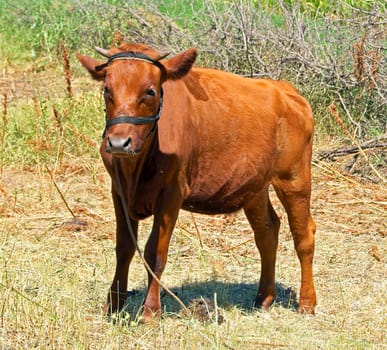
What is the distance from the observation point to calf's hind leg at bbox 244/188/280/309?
747 cm

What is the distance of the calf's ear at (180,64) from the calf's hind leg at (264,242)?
1501mm

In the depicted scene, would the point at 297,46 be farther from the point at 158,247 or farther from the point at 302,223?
the point at 158,247

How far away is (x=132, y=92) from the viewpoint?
5.98m

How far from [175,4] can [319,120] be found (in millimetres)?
3408

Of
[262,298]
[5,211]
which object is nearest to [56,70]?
[5,211]

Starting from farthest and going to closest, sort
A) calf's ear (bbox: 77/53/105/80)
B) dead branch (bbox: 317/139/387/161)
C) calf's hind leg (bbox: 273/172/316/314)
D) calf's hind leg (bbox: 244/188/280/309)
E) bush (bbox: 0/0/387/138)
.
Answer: bush (bbox: 0/0/387/138), dead branch (bbox: 317/139/387/161), calf's hind leg (bbox: 244/188/280/309), calf's hind leg (bbox: 273/172/316/314), calf's ear (bbox: 77/53/105/80)

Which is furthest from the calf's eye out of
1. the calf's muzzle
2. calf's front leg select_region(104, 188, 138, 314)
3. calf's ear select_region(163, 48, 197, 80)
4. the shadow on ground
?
the shadow on ground

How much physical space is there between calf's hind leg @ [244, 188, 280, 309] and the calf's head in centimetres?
158

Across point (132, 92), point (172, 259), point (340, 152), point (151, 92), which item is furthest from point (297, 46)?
point (132, 92)

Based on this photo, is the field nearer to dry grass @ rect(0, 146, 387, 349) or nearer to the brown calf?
dry grass @ rect(0, 146, 387, 349)

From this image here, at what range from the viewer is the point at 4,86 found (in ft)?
46.4

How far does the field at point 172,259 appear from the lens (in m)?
6.10

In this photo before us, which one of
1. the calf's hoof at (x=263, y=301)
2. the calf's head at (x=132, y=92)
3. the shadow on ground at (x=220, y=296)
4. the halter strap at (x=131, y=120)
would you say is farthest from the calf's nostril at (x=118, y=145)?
the calf's hoof at (x=263, y=301)

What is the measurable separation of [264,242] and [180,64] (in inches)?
74.2
